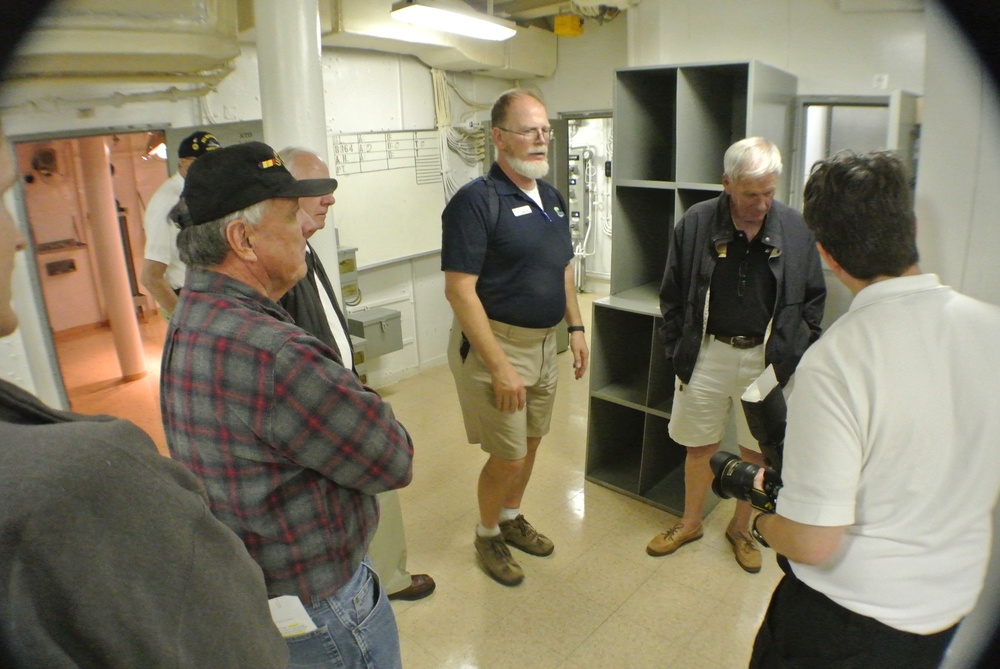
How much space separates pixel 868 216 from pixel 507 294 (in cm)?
121

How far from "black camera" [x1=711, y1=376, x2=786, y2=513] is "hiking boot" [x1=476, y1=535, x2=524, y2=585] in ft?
3.81

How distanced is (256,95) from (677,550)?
3.05 meters

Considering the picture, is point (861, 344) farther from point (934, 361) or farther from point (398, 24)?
point (398, 24)

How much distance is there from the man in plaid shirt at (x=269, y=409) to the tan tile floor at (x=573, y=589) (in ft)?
3.30

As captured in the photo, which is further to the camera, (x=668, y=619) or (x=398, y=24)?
(x=398, y=24)

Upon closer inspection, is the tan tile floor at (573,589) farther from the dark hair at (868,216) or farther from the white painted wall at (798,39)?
the white painted wall at (798,39)

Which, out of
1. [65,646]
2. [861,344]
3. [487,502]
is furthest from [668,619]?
[65,646]

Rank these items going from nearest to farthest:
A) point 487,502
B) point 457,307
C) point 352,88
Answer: point 457,307, point 487,502, point 352,88

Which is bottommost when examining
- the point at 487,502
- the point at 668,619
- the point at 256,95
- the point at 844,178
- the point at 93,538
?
the point at 668,619

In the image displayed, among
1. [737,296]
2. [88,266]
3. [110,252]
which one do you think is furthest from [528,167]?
[88,266]

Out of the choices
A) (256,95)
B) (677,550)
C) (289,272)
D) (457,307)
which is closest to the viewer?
(289,272)

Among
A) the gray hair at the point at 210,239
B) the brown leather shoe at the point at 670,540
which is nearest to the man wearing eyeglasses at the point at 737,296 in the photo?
the brown leather shoe at the point at 670,540

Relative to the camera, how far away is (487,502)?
2.13m

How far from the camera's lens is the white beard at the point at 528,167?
1.89 meters
